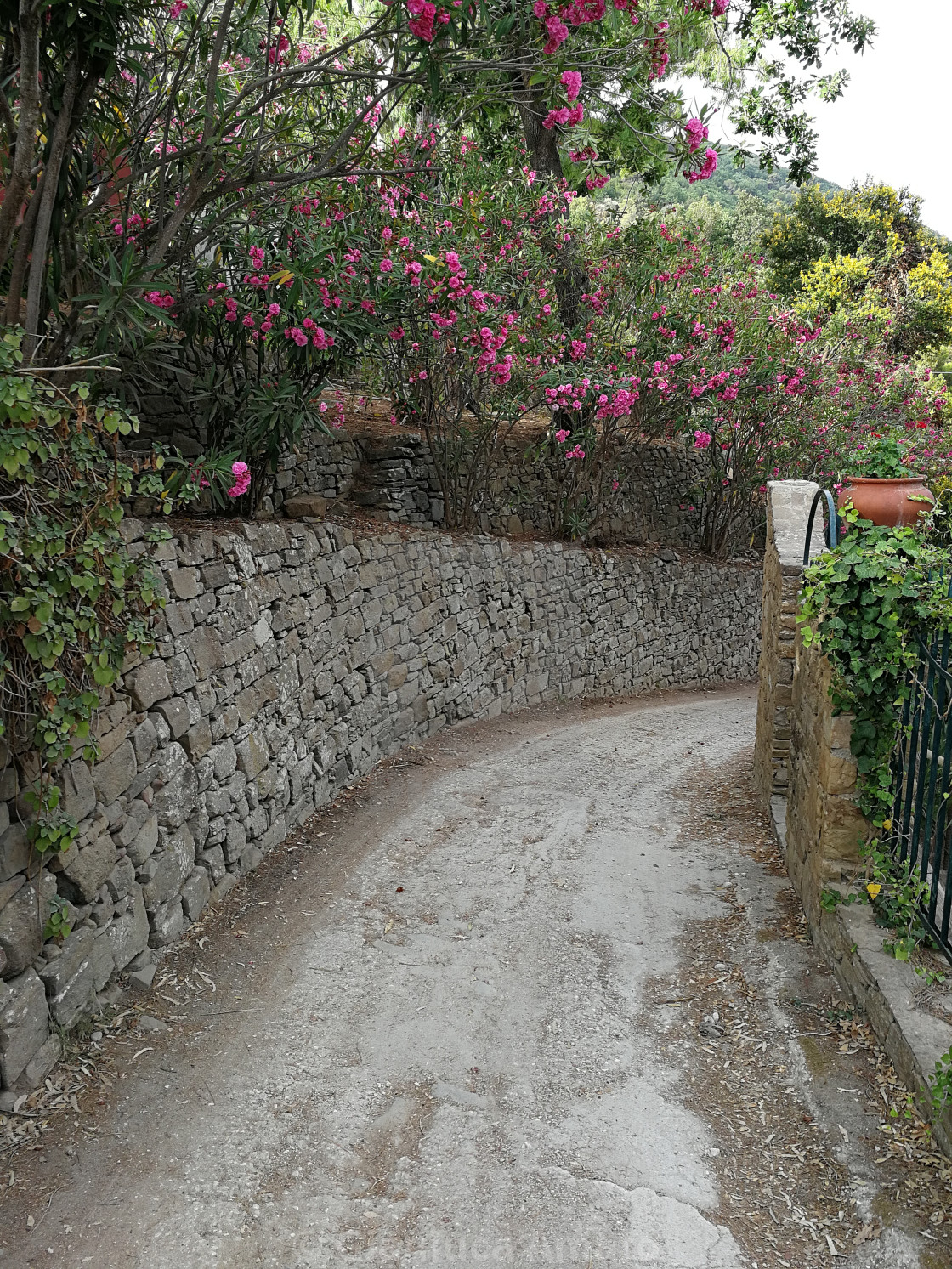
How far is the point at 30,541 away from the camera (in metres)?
3.36

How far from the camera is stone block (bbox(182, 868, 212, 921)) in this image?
15.7 feet

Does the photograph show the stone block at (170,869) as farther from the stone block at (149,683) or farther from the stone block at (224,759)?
the stone block at (149,683)

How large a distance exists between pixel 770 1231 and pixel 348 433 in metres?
8.42

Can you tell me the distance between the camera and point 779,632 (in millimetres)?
6812

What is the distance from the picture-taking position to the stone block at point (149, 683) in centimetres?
441

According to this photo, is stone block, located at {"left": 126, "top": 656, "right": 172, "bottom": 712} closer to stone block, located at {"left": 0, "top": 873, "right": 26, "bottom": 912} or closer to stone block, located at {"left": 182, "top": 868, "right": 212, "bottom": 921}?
stone block, located at {"left": 182, "top": 868, "right": 212, "bottom": 921}

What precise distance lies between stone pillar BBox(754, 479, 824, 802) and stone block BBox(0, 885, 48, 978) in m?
4.86

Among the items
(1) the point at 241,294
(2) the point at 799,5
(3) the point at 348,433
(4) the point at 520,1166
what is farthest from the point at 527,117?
(4) the point at 520,1166

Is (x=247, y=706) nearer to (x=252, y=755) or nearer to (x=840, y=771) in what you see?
(x=252, y=755)

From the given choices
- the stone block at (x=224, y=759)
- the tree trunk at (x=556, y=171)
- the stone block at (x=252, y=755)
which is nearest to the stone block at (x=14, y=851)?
the stone block at (x=224, y=759)

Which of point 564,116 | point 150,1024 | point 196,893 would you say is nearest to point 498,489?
point 564,116

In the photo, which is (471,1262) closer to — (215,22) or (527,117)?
(215,22)

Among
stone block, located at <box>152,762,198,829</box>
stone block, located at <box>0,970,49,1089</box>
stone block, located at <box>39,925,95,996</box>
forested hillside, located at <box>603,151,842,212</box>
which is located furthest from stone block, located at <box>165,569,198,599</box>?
forested hillside, located at <box>603,151,842,212</box>

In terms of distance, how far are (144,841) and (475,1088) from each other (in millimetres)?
1886
